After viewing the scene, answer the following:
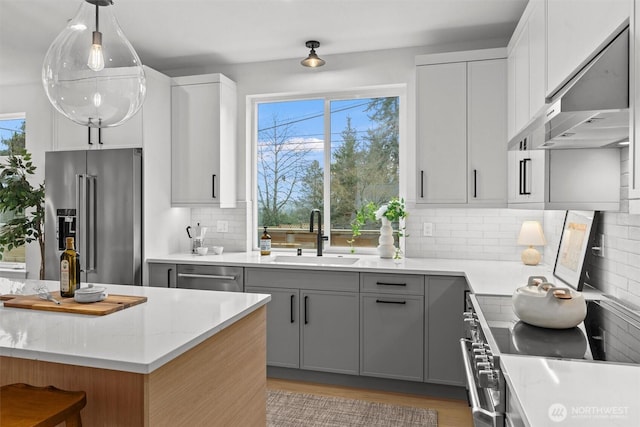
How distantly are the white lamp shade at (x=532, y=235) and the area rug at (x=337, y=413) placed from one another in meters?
1.37

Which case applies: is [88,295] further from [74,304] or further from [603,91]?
[603,91]

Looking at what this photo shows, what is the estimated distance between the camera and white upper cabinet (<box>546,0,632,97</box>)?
1.33 m

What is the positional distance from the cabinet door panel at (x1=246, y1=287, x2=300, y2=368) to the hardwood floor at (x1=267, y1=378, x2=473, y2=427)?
153 mm

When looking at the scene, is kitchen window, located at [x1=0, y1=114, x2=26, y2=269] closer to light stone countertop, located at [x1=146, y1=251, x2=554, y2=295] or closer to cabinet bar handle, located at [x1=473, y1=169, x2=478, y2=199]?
light stone countertop, located at [x1=146, y1=251, x2=554, y2=295]

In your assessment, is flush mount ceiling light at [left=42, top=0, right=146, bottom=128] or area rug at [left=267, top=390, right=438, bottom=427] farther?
area rug at [left=267, top=390, right=438, bottom=427]

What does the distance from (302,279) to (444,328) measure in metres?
1.06

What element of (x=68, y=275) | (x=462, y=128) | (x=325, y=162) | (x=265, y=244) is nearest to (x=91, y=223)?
(x=265, y=244)

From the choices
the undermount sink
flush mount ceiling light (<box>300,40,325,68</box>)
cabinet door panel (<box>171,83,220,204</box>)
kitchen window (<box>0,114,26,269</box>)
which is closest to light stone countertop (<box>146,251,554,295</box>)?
the undermount sink

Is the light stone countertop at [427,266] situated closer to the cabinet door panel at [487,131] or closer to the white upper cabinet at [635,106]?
the cabinet door panel at [487,131]

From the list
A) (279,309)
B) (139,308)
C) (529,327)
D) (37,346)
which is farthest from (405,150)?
(37,346)

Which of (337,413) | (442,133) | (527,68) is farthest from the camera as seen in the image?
(442,133)

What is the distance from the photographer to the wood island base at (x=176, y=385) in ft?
4.61

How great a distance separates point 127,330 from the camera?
5.16ft

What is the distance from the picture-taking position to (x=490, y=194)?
3188 mm
